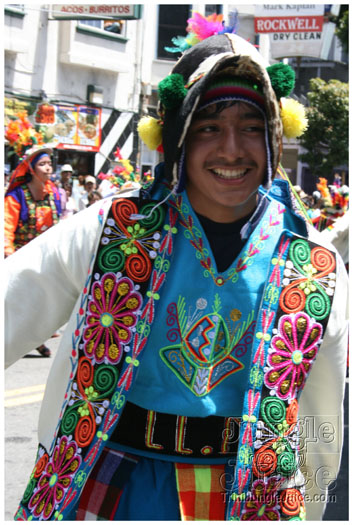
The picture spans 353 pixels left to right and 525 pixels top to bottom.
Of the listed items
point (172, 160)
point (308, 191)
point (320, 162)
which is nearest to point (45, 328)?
point (172, 160)

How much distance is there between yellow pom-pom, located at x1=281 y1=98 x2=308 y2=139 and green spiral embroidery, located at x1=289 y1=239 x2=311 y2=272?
37 centimetres

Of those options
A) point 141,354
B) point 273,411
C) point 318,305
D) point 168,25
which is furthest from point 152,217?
point 168,25

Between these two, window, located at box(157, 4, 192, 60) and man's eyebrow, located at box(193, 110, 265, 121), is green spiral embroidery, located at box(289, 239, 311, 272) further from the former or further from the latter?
window, located at box(157, 4, 192, 60)

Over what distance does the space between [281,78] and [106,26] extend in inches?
698

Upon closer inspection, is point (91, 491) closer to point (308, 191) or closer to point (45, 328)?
point (45, 328)

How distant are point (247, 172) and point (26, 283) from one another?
27.8 inches

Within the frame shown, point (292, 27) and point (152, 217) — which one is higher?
point (292, 27)

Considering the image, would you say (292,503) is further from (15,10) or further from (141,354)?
(15,10)

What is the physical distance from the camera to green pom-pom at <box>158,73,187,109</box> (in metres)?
2.23

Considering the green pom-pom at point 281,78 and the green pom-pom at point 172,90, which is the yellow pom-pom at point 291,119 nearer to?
the green pom-pom at point 281,78

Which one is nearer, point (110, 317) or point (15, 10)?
point (110, 317)

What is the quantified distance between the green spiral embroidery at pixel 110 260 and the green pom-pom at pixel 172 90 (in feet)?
1.49

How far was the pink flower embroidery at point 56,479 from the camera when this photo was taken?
2.12 m

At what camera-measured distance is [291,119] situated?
244 cm
